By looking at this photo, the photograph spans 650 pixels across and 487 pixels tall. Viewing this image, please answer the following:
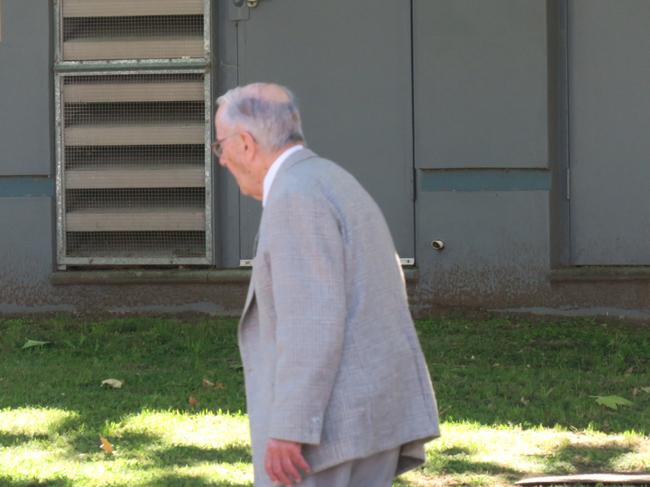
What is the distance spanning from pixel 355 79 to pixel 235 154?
583cm

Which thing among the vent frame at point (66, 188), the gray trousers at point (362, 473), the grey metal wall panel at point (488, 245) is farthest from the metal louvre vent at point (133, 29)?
the gray trousers at point (362, 473)

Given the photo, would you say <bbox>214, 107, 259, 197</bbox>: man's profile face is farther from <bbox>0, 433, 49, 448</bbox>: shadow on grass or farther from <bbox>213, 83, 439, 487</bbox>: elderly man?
<bbox>0, 433, 49, 448</bbox>: shadow on grass

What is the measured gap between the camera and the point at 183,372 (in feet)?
23.8

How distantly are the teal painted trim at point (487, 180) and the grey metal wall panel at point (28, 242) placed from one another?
9.73 ft

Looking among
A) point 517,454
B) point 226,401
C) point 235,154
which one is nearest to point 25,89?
point 226,401

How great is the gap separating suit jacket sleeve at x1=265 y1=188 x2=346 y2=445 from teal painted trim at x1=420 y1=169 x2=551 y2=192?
5922 millimetres

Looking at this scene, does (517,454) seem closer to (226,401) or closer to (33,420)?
(226,401)

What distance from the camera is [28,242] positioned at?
9328 millimetres

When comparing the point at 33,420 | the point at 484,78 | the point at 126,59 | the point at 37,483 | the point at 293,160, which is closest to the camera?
the point at 293,160

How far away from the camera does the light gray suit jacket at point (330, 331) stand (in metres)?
3.00

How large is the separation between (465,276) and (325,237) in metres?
5.97

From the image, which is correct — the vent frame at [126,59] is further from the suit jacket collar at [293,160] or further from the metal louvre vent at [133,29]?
the suit jacket collar at [293,160]

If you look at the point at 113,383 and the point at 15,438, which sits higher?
the point at 113,383

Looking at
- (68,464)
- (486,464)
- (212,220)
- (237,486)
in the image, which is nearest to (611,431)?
(486,464)
